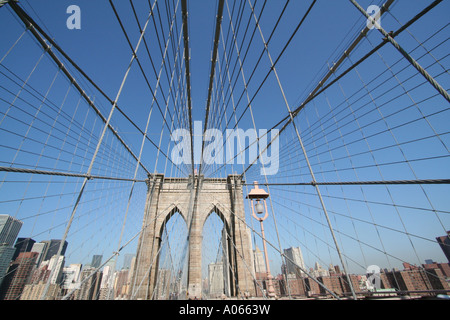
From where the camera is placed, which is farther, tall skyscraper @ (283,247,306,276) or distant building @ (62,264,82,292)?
distant building @ (62,264,82,292)

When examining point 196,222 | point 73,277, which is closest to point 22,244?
point 73,277

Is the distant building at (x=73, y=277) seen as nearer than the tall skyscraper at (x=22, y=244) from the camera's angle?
No

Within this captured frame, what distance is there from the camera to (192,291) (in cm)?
904

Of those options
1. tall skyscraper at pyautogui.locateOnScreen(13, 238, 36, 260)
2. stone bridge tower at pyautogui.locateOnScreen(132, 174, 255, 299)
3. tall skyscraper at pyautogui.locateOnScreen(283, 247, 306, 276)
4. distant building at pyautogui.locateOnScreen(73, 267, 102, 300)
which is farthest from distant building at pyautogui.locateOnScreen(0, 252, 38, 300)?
stone bridge tower at pyautogui.locateOnScreen(132, 174, 255, 299)

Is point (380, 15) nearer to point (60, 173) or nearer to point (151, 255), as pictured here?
point (60, 173)

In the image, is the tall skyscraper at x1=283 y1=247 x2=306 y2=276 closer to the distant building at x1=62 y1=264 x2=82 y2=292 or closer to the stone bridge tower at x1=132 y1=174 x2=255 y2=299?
the stone bridge tower at x1=132 y1=174 x2=255 y2=299

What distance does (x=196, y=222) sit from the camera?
35.5 feet

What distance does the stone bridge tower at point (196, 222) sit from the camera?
926 centimetres

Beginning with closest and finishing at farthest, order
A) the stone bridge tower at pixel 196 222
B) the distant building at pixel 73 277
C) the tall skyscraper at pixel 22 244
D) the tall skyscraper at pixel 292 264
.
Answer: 1. the tall skyscraper at pixel 292 264
2. the tall skyscraper at pixel 22 244
3. the distant building at pixel 73 277
4. the stone bridge tower at pixel 196 222

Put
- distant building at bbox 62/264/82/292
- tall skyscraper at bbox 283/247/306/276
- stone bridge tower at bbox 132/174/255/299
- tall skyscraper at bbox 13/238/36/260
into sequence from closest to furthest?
tall skyscraper at bbox 283/247/306/276
tall skyscraper at bbox 13/238/36/260
distant building at bbox 62/264/82/292
stone bridge tower at bbox 132/174/255/299

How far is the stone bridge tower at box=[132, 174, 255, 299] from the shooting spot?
9258mm

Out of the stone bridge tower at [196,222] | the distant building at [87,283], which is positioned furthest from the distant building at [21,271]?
the stone bridge tower at [196,222]

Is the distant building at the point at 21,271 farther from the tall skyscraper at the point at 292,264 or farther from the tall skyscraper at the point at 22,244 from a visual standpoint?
the tall skyscraper at the point at 292,264
